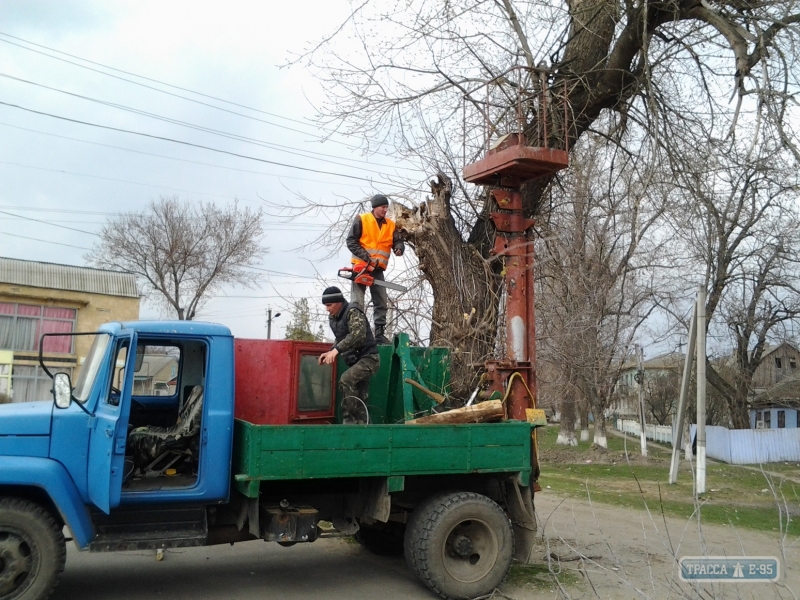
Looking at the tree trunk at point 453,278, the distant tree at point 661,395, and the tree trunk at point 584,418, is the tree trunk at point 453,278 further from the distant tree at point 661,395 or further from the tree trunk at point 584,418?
the distant tree at point 661,395

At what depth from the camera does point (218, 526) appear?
6.29 meters

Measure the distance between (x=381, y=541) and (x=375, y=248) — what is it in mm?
3289

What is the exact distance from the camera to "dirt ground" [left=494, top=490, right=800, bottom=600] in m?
5.27

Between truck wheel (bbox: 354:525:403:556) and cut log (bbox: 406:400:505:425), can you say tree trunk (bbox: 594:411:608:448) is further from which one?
cut log (bbox: 406:400:505:425)

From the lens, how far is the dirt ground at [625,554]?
5.27m

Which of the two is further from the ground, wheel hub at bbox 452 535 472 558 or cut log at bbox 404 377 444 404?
cut log at bbox 404 377 444 404

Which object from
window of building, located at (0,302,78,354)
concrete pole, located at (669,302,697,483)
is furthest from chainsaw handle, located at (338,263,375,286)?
window of building, located at (0,302,78,354)

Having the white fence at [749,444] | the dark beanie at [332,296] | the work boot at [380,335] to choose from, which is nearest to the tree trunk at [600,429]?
the white fence at [749,444]

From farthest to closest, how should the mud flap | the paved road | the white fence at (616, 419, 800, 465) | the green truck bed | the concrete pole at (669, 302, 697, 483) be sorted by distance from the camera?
the white fence at (616, 419, 800, 465) → the concrete pole at (669, 302, 697, 483) → the mud flap → the paved road → the green truck bed

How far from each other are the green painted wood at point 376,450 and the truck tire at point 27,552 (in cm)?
143

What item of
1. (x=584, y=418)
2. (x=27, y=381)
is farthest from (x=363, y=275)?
(x=584, y=418)

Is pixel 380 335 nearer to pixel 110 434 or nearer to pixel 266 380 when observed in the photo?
pixel 266 380

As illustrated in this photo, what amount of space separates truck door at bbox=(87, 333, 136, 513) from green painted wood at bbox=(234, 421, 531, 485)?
0.94m

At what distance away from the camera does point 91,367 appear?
20.3 ft
